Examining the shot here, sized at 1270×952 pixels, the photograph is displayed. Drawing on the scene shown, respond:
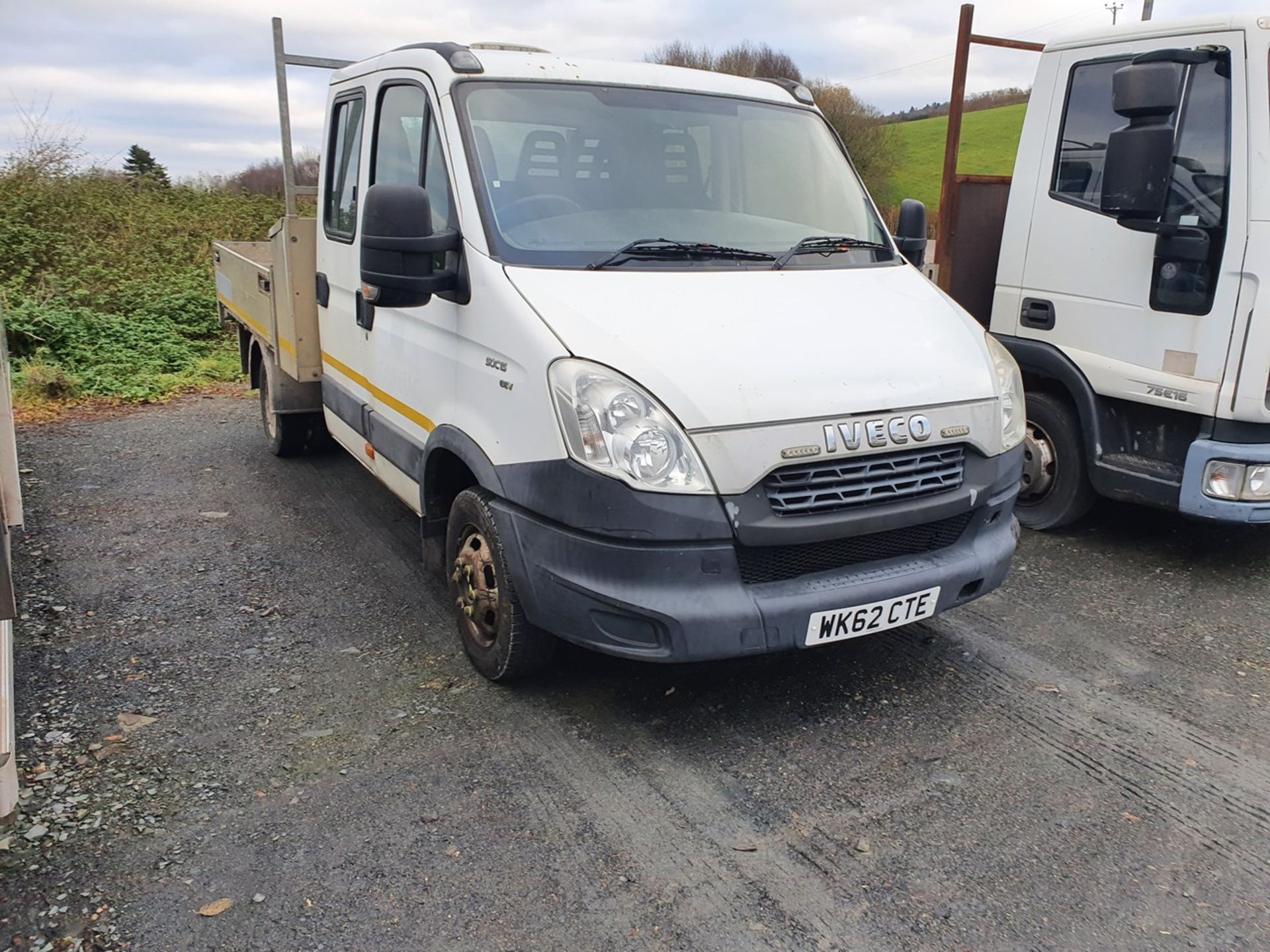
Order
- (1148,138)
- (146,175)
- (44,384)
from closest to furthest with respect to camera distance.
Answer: (1148,138) → (44,384) → (146,175)

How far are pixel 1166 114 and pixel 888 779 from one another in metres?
3.12

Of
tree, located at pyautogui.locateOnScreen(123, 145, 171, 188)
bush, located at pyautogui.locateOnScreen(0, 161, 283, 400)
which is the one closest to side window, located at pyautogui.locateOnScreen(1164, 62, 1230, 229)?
bush, located at pyautogui.locateOnScreen(0, 161, 283, 400)

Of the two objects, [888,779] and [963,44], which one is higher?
[963,44]

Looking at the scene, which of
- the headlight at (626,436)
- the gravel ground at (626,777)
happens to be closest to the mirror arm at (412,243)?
the headlight at (626,436)

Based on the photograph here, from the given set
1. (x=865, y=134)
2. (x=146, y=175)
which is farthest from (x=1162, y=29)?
(x=865, y=134)

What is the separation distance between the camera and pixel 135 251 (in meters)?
13.3

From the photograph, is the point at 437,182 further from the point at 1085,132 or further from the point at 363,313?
the point at 1085,132

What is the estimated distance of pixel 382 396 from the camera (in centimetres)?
451

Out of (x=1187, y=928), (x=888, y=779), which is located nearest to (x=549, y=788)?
(x=888, y=779)

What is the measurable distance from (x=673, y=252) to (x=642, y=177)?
405 millimetres

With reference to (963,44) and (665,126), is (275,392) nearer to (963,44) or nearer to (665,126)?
(665,126)

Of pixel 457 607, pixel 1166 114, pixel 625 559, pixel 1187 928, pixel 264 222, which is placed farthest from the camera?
pixel 264 222

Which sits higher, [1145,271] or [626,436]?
[1145,271]

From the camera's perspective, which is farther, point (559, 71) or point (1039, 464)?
point (1039, 464)
